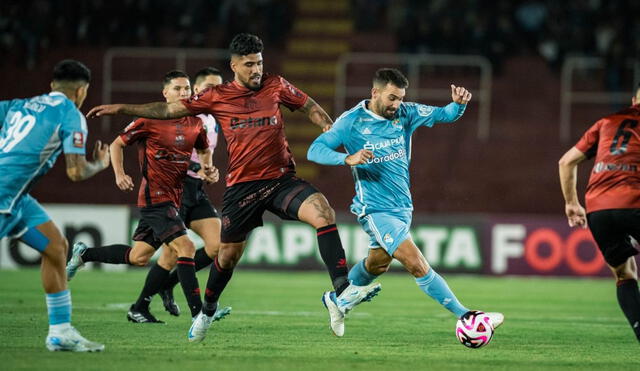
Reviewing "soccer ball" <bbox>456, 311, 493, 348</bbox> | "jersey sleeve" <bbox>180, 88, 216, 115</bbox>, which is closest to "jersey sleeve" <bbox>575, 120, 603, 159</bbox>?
"soccer ball" <bbox>456, 311, 493, 348</bbox>

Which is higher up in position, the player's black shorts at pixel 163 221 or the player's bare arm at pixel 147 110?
the player's bare arm at pixel 147 110

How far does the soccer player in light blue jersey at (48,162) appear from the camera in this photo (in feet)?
22.6

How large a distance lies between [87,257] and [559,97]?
568 inches

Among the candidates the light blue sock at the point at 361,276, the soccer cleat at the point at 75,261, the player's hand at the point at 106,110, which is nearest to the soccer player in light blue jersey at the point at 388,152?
the light blue sock at the point at 361,276

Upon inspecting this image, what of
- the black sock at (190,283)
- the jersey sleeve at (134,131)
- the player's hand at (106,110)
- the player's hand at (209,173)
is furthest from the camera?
the player's hand at (209,173)

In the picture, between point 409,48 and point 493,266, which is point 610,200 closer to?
point 493,266

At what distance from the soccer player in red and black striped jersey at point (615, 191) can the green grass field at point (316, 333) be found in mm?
752

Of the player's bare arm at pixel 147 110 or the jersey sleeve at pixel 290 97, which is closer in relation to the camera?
the player's bare arm at pixel 147 110

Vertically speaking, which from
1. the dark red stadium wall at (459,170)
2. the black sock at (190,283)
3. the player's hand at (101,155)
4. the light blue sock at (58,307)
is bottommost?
the dark red stadium wall at (459,170)

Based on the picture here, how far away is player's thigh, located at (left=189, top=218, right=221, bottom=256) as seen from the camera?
33.0ft

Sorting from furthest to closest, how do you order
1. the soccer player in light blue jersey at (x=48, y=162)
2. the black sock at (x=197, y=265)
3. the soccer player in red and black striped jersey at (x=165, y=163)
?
the black sock at (x=197, y=265)
the soccer player in red and black striped jersey at (x=165, y=163)
the soccer player in light blue jersey at (x=48, y=162)

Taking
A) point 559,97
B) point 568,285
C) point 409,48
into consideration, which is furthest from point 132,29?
point 568,285

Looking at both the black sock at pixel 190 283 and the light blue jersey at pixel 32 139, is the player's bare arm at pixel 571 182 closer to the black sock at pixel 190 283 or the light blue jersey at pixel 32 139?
the black sock at pixel 190 283

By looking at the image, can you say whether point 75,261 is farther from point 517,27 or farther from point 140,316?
point 517,27
